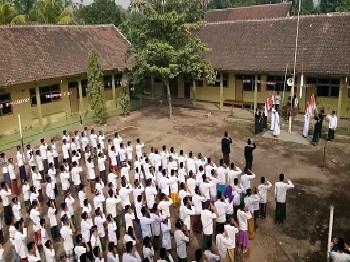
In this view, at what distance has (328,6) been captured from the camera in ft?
190

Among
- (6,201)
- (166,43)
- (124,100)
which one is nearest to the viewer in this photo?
(6,201)

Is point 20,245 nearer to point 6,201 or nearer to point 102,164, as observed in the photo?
point 6,201

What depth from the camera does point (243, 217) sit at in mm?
8750

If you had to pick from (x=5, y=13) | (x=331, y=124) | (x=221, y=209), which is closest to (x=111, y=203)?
(x=221, y=209)

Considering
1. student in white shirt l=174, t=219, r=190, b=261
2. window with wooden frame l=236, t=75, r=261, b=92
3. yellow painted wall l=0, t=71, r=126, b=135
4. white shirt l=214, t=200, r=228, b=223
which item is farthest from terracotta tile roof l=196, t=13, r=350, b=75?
student in white shirt l=174, t=219, r=190, b=261

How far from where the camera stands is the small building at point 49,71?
61.9 feet

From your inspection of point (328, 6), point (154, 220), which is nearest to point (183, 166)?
point (154, 220)

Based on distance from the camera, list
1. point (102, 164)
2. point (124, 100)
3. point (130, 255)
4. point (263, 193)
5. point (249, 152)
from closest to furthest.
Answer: point (130, 255)
point (263, 193)
point (102, 164)
point (249, 152)
point (124, 100)

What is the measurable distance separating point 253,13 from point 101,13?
15822mm

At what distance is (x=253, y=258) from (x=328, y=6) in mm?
58032

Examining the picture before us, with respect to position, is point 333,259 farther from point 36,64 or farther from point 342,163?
point 36,64

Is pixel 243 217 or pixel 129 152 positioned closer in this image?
pixel 243 217

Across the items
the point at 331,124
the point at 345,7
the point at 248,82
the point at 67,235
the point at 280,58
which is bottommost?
the point at 67,235

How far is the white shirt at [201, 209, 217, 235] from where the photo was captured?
8.70m
